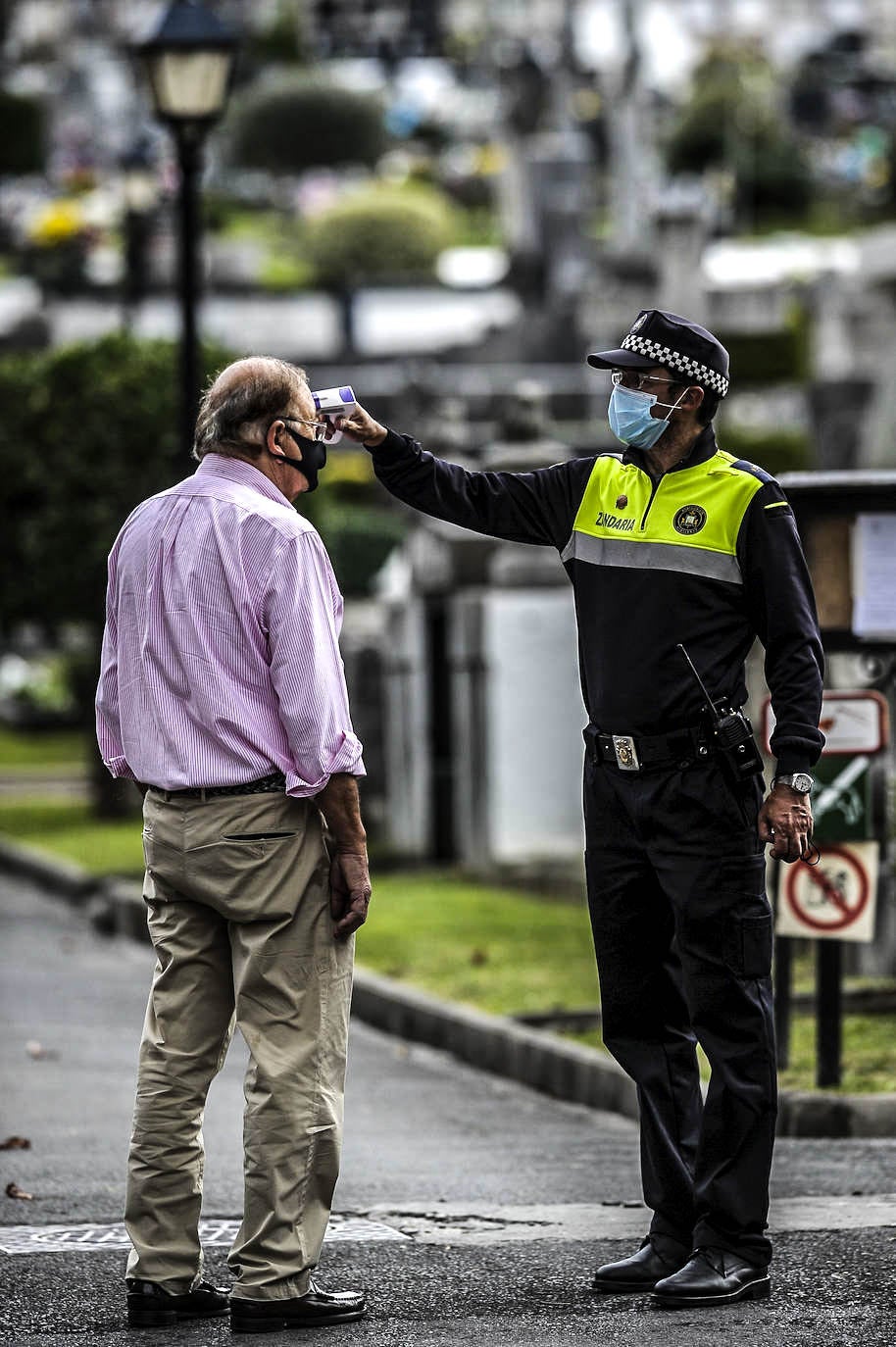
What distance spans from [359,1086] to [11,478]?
13498 mm

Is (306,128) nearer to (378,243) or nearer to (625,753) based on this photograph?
(378,243)


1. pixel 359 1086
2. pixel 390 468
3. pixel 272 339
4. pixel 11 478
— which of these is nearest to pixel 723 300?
pixel 272 339

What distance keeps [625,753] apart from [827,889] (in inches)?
112

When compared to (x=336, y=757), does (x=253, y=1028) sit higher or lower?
lower

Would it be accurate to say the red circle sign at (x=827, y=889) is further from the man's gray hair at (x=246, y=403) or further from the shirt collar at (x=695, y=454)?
the man's gray hair at (x=246, y=403)

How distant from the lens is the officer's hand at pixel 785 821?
5.71 m

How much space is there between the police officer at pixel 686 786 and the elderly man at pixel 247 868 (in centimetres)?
51

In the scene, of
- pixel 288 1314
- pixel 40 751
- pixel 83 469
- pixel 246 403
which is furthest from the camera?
pixel 40 751

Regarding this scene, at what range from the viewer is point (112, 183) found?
7256cm

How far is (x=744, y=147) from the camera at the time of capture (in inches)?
2891

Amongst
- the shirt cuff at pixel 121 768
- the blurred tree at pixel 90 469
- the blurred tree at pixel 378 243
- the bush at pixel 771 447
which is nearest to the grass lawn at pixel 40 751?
the blurred tree at pixel 90 469

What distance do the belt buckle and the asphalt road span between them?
117 centimetres

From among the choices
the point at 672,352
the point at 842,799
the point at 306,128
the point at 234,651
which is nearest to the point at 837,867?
the point at 842,799

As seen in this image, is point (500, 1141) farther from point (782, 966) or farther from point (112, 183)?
point (112, 183)
